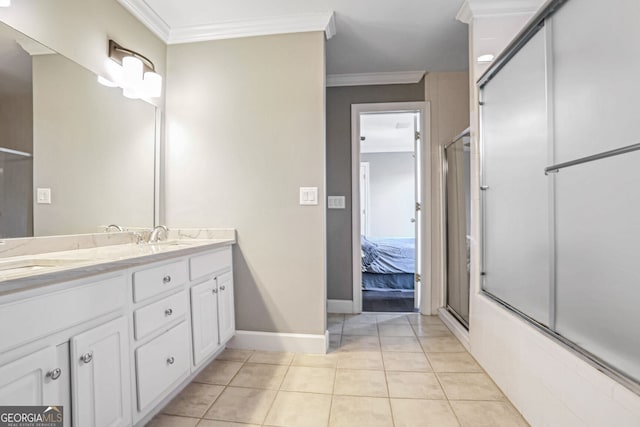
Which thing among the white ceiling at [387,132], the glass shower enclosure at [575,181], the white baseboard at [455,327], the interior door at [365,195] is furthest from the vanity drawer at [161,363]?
the interior door at [365,195]

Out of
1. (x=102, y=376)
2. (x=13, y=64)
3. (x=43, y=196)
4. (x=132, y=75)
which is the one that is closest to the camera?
(x=102, y=376)

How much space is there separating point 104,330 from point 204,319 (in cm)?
68

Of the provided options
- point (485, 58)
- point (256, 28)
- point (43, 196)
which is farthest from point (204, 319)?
point (485, 58)

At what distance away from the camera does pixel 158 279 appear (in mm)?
1357

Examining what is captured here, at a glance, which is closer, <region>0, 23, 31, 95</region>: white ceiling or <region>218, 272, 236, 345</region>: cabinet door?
<region>0, 23, 31, 95</region>: white ceiling

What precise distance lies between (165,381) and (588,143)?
2.06m

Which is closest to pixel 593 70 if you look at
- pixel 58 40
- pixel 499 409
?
pixel 499 409

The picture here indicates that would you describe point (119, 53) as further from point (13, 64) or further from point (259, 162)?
point (259, 162)

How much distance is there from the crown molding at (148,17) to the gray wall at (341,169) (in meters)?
1.51

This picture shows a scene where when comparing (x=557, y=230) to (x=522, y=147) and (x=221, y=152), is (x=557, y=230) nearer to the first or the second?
(x=522, y=147)

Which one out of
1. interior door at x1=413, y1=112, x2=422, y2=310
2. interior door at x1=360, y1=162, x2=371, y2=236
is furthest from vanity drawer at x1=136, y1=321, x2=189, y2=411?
interior door at x1=360, y1=162, x2=371, y2=236

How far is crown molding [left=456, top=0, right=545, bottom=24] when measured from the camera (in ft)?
6.10

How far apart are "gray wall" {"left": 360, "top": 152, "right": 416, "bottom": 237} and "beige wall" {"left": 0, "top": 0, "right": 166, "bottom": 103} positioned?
5084 mm

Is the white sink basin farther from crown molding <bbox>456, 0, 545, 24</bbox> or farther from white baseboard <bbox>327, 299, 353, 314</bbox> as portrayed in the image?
crown molding <bbox>456, 0, 545, 24</bbox>
